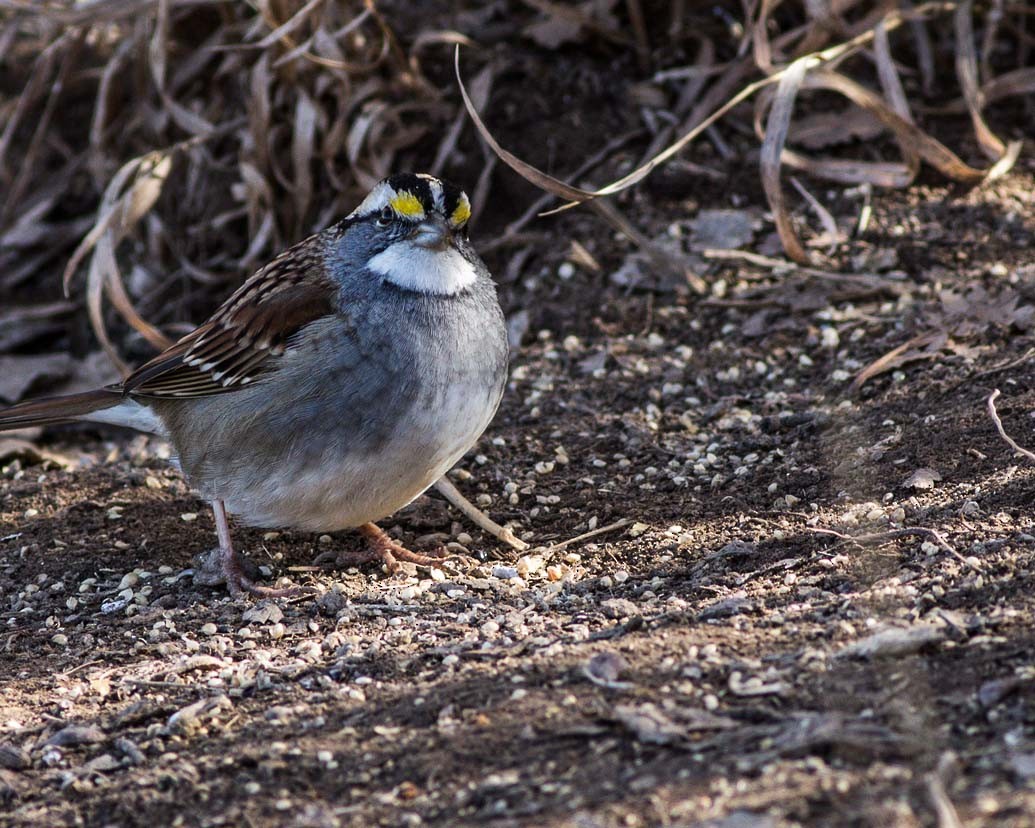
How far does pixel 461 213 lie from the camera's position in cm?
401

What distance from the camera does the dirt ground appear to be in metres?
2.58

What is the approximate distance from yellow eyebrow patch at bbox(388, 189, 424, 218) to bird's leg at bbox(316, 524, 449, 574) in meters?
1.00

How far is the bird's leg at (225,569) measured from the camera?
13.3 feet

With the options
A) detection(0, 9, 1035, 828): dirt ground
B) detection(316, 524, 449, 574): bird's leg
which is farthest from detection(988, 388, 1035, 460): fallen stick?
detection(316, 524, 449, 574): bird's leg

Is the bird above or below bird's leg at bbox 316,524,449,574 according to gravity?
above

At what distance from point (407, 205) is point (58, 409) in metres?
1.53

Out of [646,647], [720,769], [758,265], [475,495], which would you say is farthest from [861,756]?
[758,265]

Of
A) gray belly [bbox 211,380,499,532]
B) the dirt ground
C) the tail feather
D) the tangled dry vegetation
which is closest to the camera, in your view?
the dirt ground

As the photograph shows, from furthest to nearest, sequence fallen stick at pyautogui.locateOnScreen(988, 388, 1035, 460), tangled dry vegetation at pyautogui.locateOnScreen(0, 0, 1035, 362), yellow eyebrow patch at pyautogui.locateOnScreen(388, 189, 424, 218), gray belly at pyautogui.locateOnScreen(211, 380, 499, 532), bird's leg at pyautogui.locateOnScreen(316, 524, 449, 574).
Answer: tangled dry vegetation at pyautogui.locateOnScreen(0, 0, 1035, 362)
bird's leg at pyautogui.locateOnScreen(316, 524, 449, 574)
yellow eyebrow patch at pyautogui.locateOnScreen(388, 189, 424, 218)
gray belly at pyautogui.locateOnScreen(211, 380, 499, 532)
fallen stick at pyautogui.locateOnScreen(988, 388, 1035, 460)

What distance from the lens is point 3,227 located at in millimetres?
6809

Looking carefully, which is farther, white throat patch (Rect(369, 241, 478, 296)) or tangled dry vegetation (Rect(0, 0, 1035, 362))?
tangled dry vegetation (Rect(0, 0, 1035, 362))

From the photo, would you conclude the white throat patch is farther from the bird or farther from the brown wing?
the brown wing

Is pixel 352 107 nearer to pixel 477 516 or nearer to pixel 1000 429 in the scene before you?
pixel 477 516

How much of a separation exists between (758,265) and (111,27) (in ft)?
12.1
